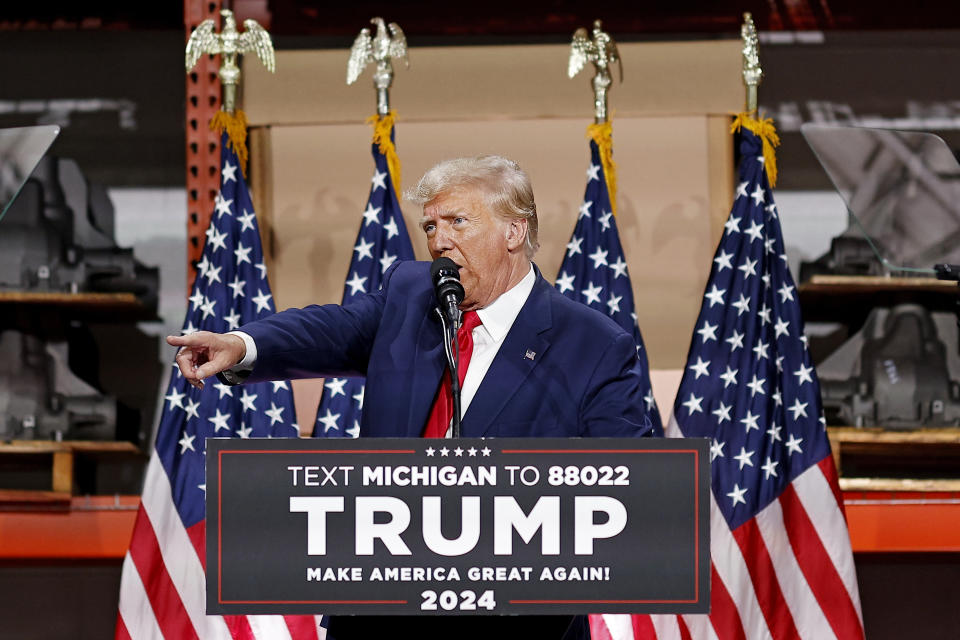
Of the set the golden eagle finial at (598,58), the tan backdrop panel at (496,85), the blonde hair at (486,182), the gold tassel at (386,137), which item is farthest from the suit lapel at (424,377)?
the tan backdrop panel at (496,85)

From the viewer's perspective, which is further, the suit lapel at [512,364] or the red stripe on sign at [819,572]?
the red stripe on sign at [819,572]

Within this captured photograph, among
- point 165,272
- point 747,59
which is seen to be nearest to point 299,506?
point 747,59

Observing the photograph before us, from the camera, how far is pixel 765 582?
347 cm

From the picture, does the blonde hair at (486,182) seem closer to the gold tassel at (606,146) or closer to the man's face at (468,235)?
the man's face at (468,235)

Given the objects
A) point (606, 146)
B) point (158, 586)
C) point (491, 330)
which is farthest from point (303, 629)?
point (491, 330)

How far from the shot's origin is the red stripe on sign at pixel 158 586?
3445mm

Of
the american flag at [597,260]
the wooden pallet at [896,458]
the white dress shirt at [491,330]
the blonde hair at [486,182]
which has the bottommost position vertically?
the wooden pallet at [896,458]

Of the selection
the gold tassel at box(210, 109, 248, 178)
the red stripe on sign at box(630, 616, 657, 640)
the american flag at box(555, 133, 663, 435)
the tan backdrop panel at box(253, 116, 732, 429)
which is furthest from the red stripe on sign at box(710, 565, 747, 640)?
the gold tassel at box(210, 109, 248, 178)

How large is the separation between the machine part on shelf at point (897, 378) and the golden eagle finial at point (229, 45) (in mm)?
2061

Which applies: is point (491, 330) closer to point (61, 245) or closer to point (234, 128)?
point (234, 128)

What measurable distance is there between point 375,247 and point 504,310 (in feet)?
5.92

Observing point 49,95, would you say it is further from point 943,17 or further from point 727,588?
point 943,17

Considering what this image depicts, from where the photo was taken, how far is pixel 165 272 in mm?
4352

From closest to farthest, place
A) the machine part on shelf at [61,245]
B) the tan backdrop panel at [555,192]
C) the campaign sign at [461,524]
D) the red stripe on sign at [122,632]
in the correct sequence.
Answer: the campaign sign at [461,524] < the red stripe on sign at [122,632] < the machine part on shelf at [61,245] < the tan backdrop panel at [555,192]
